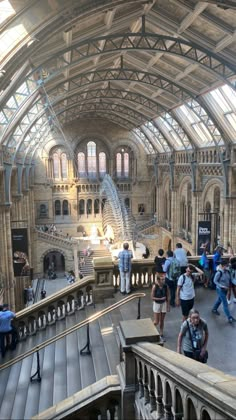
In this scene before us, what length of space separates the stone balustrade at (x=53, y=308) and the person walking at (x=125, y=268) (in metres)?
0.78

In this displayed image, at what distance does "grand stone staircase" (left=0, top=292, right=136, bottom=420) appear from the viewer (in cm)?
616

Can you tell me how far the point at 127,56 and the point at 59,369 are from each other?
14678mm

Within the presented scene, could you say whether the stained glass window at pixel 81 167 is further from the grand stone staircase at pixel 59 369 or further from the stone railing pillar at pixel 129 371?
the stone railing pillar at pixel 129 371

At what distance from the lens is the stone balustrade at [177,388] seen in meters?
2.77

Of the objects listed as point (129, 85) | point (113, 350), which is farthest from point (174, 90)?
point (113, 350)

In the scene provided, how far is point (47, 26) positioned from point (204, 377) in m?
7.58

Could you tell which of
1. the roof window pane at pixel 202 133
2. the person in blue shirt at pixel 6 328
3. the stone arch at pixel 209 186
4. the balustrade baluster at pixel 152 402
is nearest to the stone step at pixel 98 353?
the person in blue shirt at pixel 6 328

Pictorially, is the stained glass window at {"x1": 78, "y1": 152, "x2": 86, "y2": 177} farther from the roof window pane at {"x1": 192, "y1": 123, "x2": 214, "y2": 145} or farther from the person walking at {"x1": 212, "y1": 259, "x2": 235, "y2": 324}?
the person walking at {"x1": 212, "y1": 259, "x2": 235, "y2": 324}

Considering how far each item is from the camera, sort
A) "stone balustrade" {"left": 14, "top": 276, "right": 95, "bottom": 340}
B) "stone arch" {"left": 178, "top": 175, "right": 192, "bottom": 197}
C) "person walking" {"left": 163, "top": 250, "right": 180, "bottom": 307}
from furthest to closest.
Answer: "stone arch" {"left": 178, "top": 175, "right": 192, "bottom": 197} → "stone balustrade" {"left": 14, "top": 276, "right": 95, "bottom": 340} → "person walking" {"left": 163, "top": 250, "right": 180, "bottom": 307}

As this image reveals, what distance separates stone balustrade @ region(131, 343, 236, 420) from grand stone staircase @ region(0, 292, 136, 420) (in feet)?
5.80

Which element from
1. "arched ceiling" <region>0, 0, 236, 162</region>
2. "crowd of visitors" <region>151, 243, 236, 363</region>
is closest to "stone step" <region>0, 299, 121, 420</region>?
"crowd of visitors" <region>151, 243, 236, 363</region>

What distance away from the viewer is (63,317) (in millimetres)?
8852

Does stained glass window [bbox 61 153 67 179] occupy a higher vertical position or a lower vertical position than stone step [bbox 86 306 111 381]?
higher

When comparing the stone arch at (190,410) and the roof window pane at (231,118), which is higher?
the roof window pane at (231,118)
